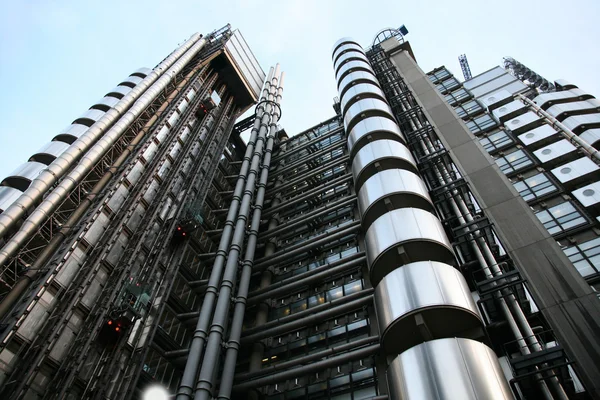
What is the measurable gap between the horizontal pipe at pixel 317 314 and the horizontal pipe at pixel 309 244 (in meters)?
4.61

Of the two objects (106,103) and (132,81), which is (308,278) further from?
(132,81)

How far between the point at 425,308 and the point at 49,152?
79.9 ft

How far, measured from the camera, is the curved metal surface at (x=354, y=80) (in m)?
39.2

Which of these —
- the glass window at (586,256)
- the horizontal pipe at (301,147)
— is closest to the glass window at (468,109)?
the horizontal pipe at (301,147)

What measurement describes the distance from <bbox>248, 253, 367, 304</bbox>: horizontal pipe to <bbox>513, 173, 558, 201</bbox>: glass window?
11930mm

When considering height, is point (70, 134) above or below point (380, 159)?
above

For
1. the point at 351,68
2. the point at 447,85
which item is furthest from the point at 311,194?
the point at 447,85

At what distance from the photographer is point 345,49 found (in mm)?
48031

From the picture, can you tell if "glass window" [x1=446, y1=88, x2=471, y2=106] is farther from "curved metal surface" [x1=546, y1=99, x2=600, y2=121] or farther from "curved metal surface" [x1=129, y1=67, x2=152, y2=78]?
"curved metal surface" [x1=129, y1=67, x2=152, y2=78]

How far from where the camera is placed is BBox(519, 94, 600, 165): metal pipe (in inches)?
1177

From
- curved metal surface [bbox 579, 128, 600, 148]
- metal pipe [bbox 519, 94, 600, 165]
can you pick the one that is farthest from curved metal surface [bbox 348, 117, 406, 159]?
curved metal surface [bbox 579, 128, 600, 148]

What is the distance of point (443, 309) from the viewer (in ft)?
57.2

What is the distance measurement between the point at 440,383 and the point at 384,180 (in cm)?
1233

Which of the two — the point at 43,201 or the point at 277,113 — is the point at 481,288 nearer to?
the point at 43,201
